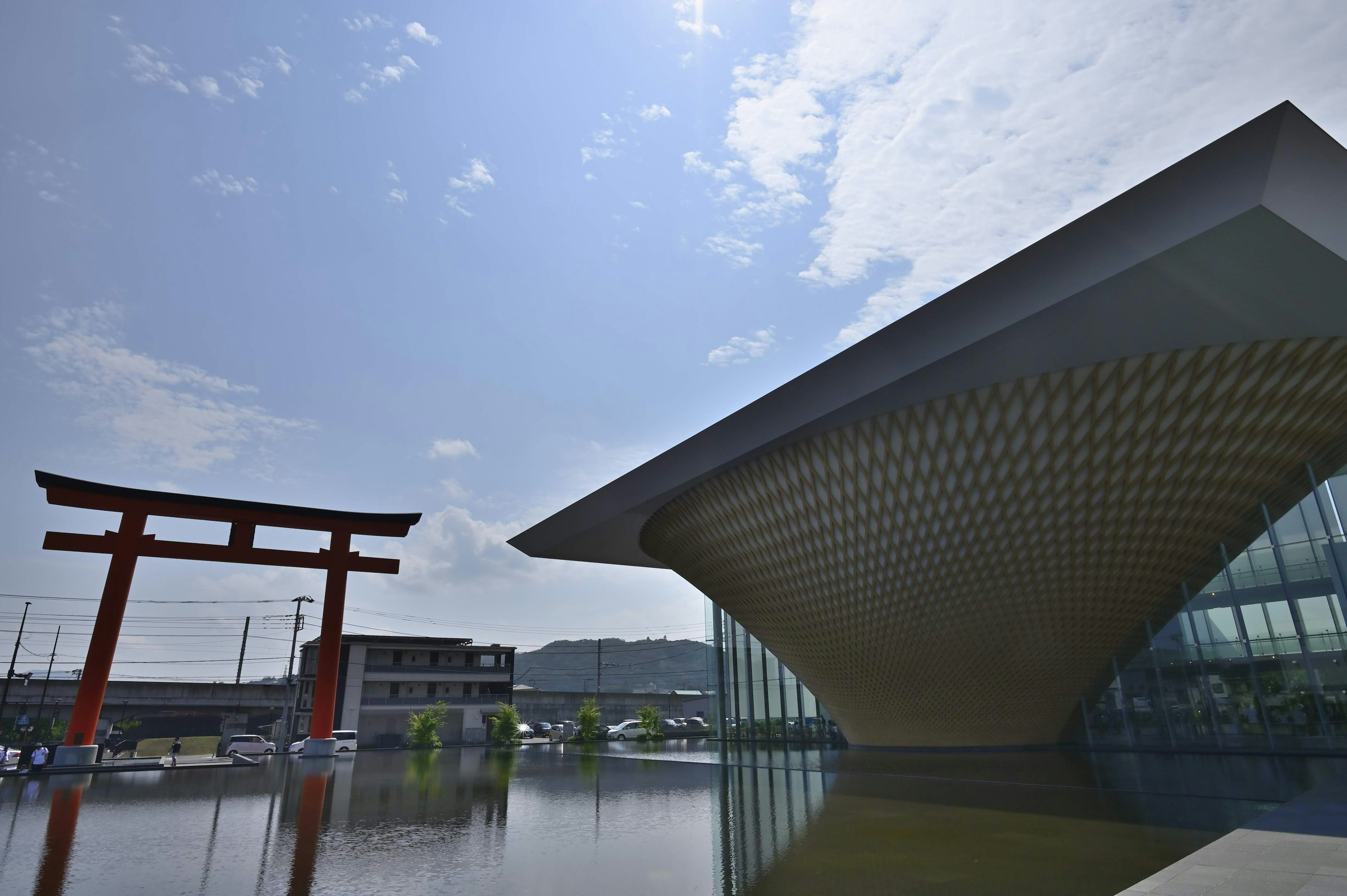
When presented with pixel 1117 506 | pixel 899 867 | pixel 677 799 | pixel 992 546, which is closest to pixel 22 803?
pixel 677 799

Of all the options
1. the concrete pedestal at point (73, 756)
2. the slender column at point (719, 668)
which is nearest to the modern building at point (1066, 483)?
the slender column at point (719, 668)

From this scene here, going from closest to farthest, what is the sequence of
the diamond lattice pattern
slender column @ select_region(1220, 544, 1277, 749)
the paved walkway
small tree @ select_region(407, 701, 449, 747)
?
the paved walkway < the diamond lattice pattern < slender column @ select_region(1220, 544, 1277, 749) < small tree @ select_region(407, 701, 449, 747)

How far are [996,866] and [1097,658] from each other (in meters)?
18.9

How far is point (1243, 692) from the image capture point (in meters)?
20.4

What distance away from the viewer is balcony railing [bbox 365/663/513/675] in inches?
2007

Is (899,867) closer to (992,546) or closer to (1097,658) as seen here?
(992,546)

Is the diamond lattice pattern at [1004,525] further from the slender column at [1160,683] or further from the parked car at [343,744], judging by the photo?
the parked car at [343,744]

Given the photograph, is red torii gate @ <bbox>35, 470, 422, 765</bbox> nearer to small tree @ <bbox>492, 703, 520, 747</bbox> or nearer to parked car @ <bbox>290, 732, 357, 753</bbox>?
parked car @ <bbox>290, 732, 357, 753</bbox>

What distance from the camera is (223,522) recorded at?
28.7 meters

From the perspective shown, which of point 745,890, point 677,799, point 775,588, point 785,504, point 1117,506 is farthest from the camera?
point 775,588

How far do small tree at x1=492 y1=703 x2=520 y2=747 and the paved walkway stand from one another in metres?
40.8

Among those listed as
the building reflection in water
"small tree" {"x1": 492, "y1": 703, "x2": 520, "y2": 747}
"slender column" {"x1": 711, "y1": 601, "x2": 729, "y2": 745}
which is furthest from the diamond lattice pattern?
"small tree" {"x1": 492, "y1": 703, "x2": 520, "y2": 747}

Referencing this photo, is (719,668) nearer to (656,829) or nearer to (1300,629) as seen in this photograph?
(1300,629)

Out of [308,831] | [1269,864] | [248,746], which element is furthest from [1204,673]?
[248,746]
